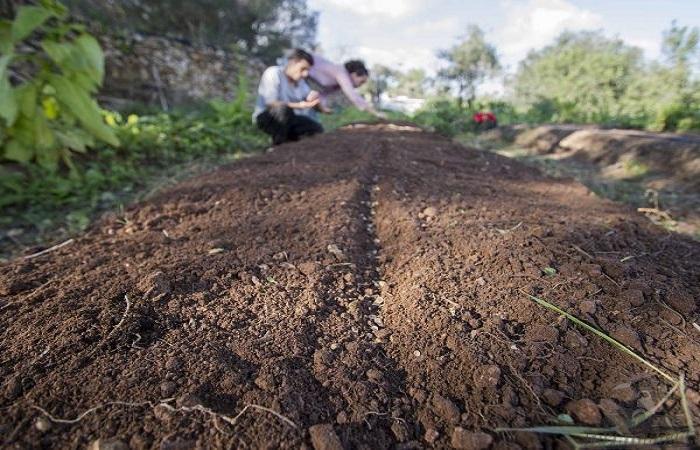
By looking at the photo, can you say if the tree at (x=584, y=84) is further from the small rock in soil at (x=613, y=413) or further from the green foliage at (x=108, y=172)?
the small rock in soil at (x=613, y=413)

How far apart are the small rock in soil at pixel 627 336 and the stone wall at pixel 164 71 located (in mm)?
6317

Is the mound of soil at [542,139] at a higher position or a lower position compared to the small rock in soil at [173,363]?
lower

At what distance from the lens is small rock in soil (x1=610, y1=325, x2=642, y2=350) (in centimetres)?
87

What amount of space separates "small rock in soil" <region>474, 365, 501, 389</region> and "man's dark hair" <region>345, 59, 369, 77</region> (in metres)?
4.70

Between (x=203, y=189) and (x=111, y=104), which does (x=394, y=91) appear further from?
(x=203, y=189)

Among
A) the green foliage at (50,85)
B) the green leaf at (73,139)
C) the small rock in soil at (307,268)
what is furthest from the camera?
the green leaf at (73,139)

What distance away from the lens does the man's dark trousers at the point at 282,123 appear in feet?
13.5

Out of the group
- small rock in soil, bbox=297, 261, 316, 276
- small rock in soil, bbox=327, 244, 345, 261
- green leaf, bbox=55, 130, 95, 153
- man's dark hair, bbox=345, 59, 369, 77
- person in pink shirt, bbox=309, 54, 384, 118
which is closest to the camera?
small rock in soil, bbox=297, 261, 316, 276

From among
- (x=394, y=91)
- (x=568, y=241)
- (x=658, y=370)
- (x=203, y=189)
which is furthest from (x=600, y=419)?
(x=394, y=91)

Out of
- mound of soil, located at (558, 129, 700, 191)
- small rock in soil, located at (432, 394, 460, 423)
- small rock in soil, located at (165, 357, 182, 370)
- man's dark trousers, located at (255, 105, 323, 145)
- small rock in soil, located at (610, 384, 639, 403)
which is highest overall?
small rock in soil, located at (165, 357, 182, 370)

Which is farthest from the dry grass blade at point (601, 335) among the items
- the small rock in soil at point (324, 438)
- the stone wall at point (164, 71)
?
the stone wall at point (164, 71)

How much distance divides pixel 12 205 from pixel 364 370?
220cm

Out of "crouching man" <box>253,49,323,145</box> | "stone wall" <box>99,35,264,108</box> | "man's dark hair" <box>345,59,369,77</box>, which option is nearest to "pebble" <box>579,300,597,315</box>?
"crouching man" <box>253,49,323,145</box>

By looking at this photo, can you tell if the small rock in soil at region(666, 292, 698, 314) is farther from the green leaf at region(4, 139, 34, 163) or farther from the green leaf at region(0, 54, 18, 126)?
the green leaf at region(4, 139, 34, 163)
